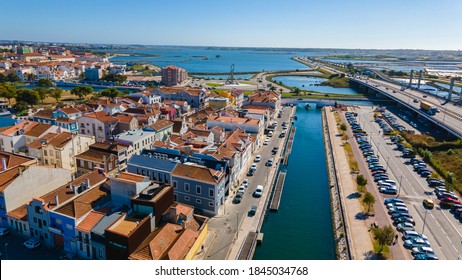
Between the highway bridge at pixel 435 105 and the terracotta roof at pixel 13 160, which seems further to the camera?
the highway bridge at pixel 435 105

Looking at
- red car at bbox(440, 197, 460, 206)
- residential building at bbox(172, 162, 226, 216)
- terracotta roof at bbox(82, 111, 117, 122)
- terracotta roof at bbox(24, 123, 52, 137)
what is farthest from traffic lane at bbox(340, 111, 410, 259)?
terracotta roof at bbox(24, 123, 52, 137)

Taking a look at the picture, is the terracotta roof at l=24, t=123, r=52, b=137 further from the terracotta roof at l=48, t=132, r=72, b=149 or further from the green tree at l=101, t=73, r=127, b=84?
the green tree at l=101, t=73, r=127, b=84

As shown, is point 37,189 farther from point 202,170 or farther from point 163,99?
point 163,99

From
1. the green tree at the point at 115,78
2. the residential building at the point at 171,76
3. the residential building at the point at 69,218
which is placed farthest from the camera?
the residential building at the point at 171,76

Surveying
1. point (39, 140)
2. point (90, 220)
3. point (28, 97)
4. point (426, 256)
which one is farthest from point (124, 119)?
point (426, 256)

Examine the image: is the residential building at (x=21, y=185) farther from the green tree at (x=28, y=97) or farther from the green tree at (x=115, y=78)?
the green tree at (x=115, y=78)

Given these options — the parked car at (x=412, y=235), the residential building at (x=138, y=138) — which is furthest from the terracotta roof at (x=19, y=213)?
the parked car at (x=412, y=235)

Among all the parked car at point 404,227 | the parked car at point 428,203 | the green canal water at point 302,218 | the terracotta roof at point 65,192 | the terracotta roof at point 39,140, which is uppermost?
the terracotta roof at point 39,140
